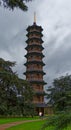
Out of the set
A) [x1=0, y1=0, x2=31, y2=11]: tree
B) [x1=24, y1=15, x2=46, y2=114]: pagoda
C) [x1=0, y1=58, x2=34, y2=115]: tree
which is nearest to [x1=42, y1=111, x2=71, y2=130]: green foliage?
[x1=0, y1=0, x2=31, y2=11]: tree

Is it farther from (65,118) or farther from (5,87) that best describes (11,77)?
(65,118)

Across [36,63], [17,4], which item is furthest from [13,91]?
[17,4]

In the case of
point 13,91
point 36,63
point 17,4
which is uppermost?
point 36,63

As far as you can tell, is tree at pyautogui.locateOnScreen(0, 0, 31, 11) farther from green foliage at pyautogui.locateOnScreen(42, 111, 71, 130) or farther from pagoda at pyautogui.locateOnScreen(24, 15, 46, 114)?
pagoda at pyautogui.locateOnScreen(24, 15, 46, 114)

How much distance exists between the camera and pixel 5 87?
57.5m

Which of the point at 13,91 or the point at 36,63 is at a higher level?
the point at 36,63

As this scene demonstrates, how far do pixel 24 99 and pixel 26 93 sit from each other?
4.39 feet

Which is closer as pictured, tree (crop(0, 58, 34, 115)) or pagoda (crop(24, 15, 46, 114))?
tree (crop(0, 58, 34, 115))

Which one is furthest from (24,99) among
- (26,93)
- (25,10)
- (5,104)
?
(25,10)

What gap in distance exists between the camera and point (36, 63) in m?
78.0

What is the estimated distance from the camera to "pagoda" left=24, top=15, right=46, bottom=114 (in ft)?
250

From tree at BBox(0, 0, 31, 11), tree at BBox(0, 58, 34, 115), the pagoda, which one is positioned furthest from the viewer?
the pagoda

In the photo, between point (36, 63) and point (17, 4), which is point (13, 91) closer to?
point (36, 63)

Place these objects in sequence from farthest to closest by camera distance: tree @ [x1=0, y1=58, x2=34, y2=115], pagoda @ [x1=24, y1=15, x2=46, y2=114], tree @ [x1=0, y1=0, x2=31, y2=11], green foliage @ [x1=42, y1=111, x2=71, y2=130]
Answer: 1. pagoda @ [x1=24, y1=15, x2=46, y2=114]
2. tree @ [x1=0, y1=58, x2=34, y2=115]
3. tree @ [x1=0, y1=0, x2=31, y2=11]
4. green foliage @ [x1=42, y1=111, x2=71, y2=130]
